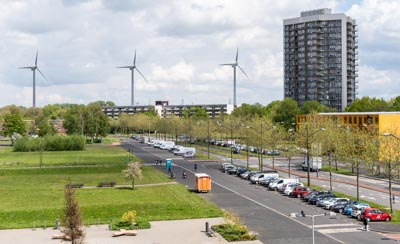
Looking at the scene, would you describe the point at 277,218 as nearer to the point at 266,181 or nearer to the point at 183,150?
the point at 266,181

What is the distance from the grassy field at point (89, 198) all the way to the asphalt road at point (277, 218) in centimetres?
347

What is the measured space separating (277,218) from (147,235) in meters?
13.2

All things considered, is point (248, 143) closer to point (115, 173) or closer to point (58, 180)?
point (115, 173)

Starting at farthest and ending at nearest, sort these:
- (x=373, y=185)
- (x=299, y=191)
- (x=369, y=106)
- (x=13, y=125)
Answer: (x=13, y=125), (x=369, y=106), (x=373, y=185), (x=299, y=191)

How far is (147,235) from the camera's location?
43.1 m

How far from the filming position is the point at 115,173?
90.2 metres

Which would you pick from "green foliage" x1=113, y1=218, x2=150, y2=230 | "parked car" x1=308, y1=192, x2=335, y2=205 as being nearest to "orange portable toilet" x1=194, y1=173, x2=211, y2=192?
"parked car" x1=308, y1=192, x2=335, y2=205

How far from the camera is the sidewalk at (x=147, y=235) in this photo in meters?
41.0

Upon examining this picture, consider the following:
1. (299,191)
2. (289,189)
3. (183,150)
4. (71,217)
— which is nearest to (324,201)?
(299,191)

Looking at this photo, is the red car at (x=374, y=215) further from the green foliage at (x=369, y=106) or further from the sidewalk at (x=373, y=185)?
the green foliage at (x=369, y=106)

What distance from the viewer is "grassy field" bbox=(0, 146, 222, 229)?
167 ft

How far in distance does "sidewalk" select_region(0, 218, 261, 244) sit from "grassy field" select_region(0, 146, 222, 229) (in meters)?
2.32

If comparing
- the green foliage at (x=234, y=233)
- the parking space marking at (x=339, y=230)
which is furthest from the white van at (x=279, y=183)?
the green foliage at (x=234, y=233)

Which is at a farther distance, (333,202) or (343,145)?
(343,145)
